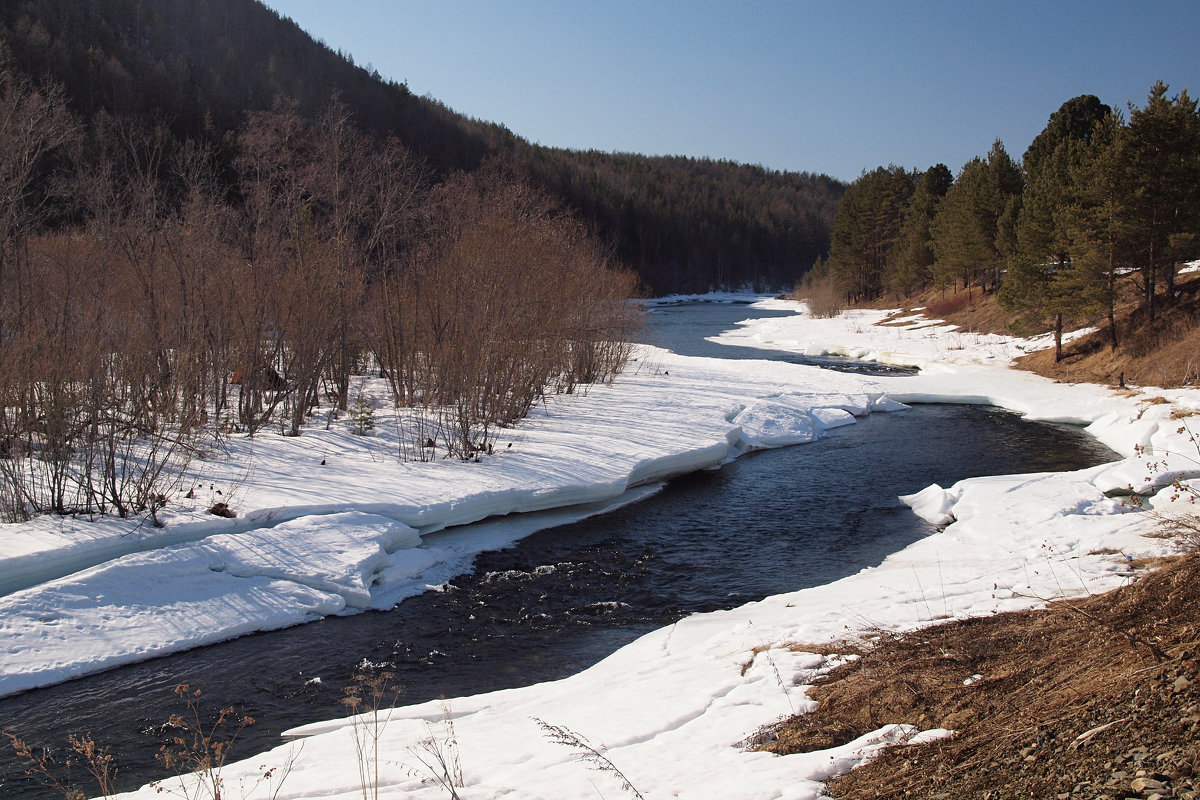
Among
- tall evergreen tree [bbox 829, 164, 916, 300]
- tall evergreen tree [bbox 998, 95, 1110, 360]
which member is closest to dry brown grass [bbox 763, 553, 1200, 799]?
tall evergreen tree [bbox 998, 95, 1110, 360]

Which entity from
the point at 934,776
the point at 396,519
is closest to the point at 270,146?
the point at 396,519

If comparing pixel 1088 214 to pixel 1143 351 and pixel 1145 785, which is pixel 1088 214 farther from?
pixel 1145 785

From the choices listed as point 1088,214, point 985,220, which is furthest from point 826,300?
point 1088,214

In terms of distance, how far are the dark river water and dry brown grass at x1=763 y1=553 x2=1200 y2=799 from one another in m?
3.23

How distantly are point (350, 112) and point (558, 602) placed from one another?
1220 cm

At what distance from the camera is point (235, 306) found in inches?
604

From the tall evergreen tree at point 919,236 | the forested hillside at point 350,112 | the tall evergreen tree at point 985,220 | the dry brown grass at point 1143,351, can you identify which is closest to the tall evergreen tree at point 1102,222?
the dry brown grass at point 1143,351

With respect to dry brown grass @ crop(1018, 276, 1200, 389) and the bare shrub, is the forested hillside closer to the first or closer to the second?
dry brown grass @ crop(1018, 276, 1200, 389)

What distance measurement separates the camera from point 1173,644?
4.06 m

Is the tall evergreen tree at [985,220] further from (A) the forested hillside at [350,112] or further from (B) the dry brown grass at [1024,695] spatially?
(B) the dry brown grass at [1024,695]

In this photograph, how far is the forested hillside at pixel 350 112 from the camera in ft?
166

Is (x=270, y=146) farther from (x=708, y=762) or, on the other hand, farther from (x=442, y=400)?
(x=708, y=762)

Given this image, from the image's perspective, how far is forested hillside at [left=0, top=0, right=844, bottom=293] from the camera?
50.5m

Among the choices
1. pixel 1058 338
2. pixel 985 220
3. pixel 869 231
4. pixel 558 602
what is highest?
pixel 869 231
